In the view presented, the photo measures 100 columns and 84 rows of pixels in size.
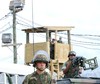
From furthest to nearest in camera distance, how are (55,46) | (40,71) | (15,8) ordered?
1. (15,8)
2. (55,46)
3. (40,71)

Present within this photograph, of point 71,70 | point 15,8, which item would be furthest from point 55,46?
point 71,70

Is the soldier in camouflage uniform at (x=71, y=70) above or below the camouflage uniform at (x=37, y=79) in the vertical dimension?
below

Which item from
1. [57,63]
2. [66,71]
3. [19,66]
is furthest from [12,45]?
[66,71]

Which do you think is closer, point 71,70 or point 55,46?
point 71,70

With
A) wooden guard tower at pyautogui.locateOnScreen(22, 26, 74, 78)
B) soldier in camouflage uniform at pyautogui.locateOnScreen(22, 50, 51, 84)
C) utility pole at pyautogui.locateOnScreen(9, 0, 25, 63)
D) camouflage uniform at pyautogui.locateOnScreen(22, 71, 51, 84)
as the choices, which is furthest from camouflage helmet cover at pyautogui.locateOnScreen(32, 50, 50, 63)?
wooden guard tower at pyautogui.locateOnScreen(22, 26, 74, 78)

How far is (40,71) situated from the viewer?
6941 mm

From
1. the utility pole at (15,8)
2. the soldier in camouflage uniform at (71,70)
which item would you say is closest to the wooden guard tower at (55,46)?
the utility pole at (15,8)

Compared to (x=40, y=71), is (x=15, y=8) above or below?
→ above

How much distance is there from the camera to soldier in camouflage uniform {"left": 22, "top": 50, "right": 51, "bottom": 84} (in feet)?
22.4

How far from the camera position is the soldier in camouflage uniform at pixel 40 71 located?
682 cm

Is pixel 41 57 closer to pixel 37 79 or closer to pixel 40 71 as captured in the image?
pixel 40 71

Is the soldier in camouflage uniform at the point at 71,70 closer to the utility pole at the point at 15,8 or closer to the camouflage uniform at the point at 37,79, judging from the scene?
the camouflage uniform at the point at 37,79

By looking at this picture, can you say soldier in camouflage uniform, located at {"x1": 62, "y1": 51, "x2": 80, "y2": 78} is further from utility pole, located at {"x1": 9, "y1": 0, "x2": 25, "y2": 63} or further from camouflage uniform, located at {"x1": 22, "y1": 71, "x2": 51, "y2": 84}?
utility pole, located at {"x1": 9, "y1": 0, "x2": 25, "y2": 63}

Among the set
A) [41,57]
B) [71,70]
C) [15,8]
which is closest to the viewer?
[41,57]
